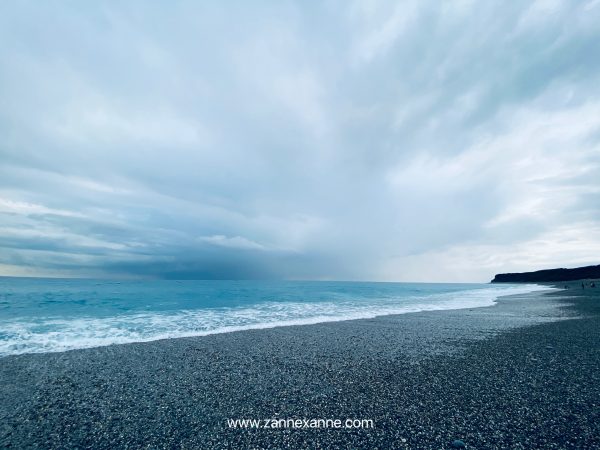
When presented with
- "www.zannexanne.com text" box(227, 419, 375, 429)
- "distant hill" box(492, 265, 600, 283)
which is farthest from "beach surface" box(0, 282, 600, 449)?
"distant hill" box(492, 265, 600, 283)

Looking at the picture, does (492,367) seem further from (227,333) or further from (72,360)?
(72,360)

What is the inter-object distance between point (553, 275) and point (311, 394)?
184819 mm

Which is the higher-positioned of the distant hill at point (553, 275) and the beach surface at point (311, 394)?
the distant hill at point (553, 275)

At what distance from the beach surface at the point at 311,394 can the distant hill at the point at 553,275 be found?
154437mm

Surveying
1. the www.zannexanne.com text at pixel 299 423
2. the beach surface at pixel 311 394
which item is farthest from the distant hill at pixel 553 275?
the www.zannexanne.com text at pixel 299 423

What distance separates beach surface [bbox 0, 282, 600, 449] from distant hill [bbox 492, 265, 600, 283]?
154 m

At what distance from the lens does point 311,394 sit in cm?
692

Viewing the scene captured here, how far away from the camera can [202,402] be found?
662cm

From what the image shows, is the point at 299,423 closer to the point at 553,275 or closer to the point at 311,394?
the point at 311,394

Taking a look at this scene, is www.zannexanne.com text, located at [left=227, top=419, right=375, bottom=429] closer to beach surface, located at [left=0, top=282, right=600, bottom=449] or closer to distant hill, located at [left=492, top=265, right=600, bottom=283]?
beach surface, located at [left=0, top=282, right=600, bottom=449]

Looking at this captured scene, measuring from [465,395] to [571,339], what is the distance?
1032 cm

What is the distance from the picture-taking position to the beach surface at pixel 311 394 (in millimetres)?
5156

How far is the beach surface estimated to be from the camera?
5156 millimetres

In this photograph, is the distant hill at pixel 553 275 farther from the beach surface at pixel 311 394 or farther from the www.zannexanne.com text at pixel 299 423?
the www.zannexanne.com text at pixel 299 423
